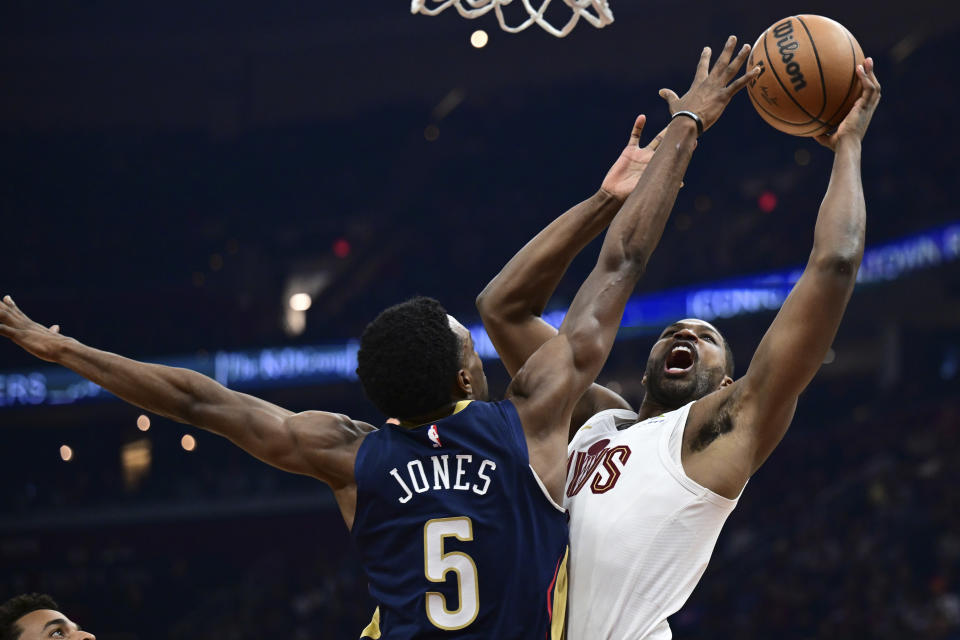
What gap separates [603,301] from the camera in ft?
9.62

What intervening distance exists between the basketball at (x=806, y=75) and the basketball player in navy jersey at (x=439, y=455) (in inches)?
36.3

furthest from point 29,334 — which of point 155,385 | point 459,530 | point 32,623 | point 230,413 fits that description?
point 32,623

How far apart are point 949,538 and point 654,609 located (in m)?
10.4

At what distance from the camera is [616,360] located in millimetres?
18016

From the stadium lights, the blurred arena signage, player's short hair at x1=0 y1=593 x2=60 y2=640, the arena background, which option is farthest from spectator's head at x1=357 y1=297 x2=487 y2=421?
the stadium lights

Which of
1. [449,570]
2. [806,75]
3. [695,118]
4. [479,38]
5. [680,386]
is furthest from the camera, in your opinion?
[479,38]

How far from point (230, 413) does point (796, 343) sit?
4.87 feet

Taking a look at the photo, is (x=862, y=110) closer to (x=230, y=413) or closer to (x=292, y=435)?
(x=292, y=435)

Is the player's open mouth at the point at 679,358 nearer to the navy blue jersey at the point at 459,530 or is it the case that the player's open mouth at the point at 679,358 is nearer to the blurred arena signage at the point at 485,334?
the navy blue jersey at the point at 459,530

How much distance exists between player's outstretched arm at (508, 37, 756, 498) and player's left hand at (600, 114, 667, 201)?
184 millimetres

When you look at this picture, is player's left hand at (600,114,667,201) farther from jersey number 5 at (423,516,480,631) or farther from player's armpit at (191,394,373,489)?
jersey number 5 at (423,516,480,631)

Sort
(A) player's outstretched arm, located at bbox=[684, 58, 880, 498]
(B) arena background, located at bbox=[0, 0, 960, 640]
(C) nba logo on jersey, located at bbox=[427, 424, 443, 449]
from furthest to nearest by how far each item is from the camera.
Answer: (B) arena background, located at bbox=[0, 0, 960, 640] < (A) player's outstretched arm, located at bbox=[684, 58, 880, 498] < (C) nba logo on jersey, located at bbox=[427, 424, 443, 449]

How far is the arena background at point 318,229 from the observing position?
16.1 m

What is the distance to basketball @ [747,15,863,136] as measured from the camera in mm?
3355
